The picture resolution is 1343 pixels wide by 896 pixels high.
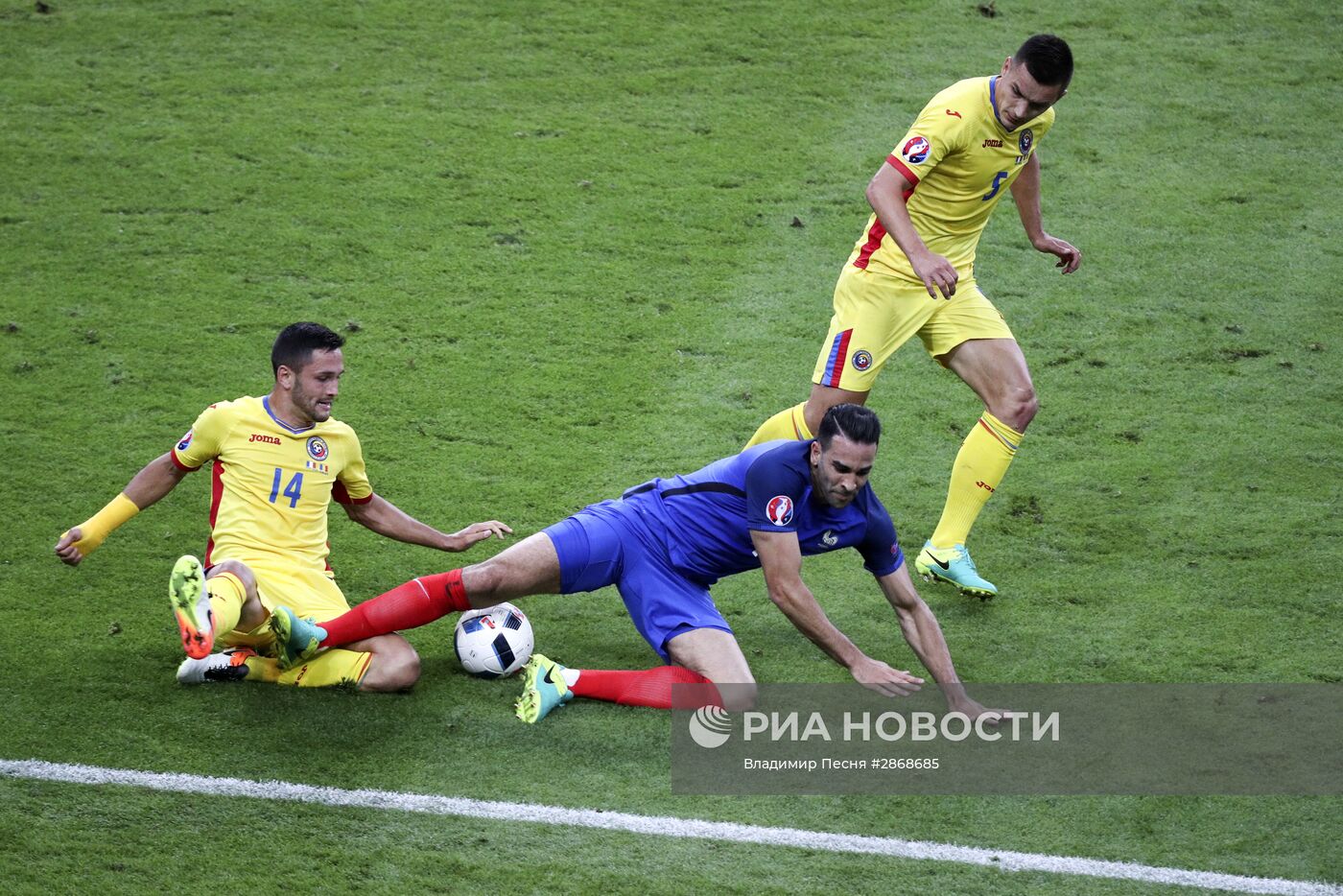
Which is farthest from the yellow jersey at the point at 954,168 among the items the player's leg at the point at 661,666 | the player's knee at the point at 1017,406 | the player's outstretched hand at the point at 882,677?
the player's outstretched hand at the point at 882,677

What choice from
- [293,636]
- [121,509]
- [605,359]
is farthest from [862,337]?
[121,509]

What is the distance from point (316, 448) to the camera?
575cm

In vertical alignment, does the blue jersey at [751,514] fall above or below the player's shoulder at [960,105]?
below

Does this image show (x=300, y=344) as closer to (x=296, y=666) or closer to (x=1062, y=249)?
(x=296, y=666)

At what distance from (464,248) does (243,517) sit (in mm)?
3756

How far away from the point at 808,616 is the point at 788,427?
58.8 inches

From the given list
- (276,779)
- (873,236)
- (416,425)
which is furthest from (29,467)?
(873,236)

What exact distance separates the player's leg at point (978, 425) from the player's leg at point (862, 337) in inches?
6.4

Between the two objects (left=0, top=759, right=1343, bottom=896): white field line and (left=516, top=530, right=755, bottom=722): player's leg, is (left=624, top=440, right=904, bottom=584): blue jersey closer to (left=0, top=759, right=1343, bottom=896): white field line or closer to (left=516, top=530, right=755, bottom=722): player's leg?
(left=516, top=530, right=755, bottom=722): player's leg

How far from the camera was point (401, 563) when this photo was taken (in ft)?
21.6

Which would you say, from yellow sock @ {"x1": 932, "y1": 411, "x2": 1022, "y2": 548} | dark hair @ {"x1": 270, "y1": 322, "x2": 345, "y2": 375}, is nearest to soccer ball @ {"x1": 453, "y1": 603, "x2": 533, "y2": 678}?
dark hair @ {"x1": 270, "y1": 322, "x2": 345, "y2": 375}

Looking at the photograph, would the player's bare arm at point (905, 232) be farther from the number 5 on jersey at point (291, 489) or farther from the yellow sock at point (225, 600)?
the yellow sock at point (225, 600)

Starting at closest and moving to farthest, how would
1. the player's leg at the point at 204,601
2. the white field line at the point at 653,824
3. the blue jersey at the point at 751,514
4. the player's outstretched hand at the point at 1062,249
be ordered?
1. the white field line at the point at 653,824
2. the player's leg at the point at 204,601
3. the blue jersey at the point at 751,514
4. the player's outstretched hand at the point at 1062,249

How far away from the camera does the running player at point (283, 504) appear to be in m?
5.47
